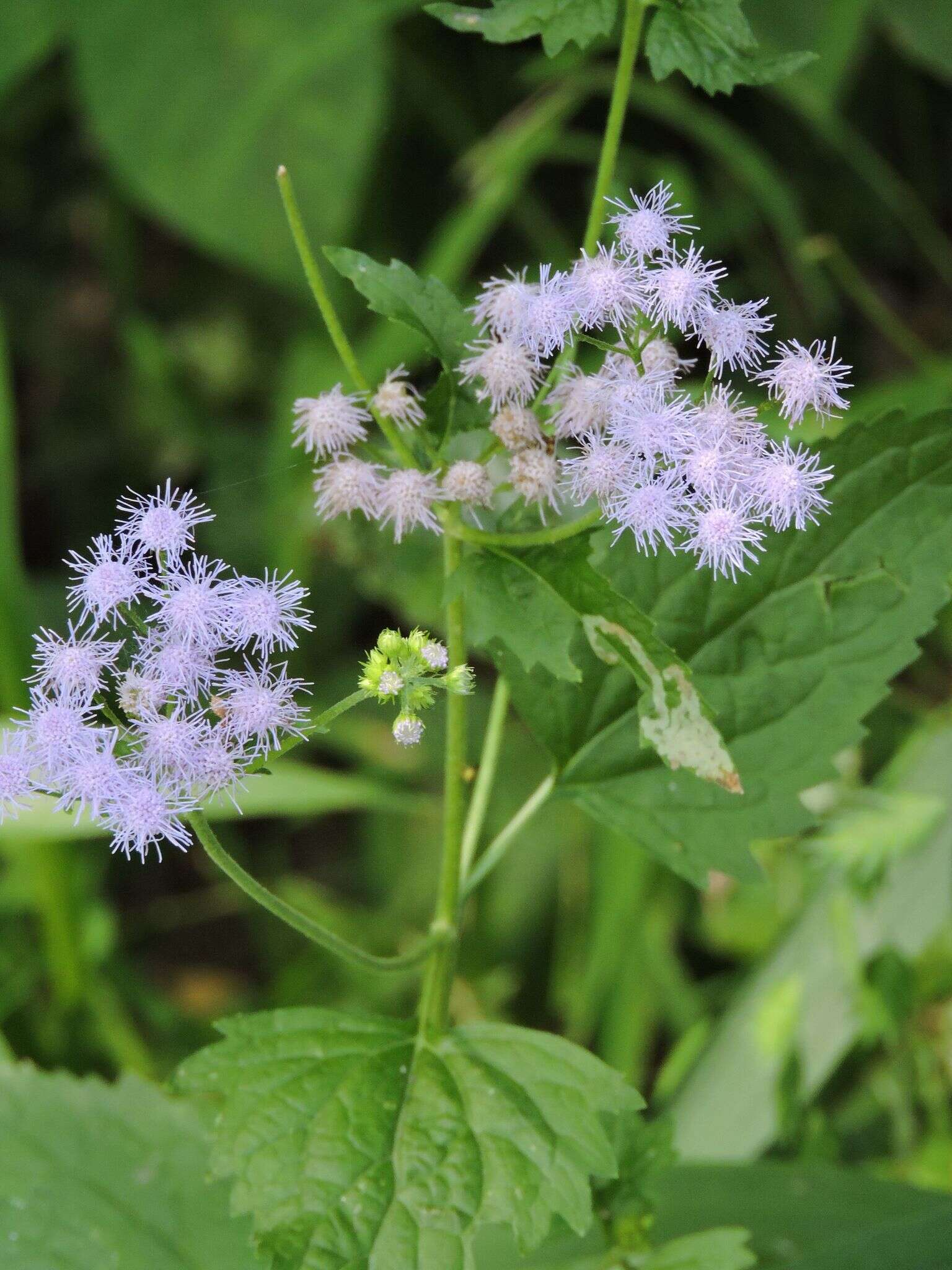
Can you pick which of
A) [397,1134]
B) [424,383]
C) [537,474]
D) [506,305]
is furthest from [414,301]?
[424,383]

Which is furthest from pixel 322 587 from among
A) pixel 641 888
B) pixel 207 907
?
pixel 641 888

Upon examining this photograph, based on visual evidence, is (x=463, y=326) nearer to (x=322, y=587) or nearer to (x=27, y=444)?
(x=322, y=587)

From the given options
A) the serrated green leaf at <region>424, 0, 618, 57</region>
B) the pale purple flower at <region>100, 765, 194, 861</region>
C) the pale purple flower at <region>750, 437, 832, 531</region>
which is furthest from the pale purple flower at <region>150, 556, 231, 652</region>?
the serrated green leaf at <region>424, 0, 618, 57</region>

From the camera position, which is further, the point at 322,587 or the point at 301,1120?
the point at 322,587

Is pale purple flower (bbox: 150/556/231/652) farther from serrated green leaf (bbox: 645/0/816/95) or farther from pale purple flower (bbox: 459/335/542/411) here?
serrated green leaf (bbox: 645/0/816/95)

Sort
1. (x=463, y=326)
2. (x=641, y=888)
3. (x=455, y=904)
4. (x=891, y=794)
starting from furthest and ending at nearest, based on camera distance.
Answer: (x=641, y=888) < (x=891, y=794) < (x=455, y=904) < (x=463, y=326)

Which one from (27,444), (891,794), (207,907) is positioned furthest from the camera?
(27,444)
